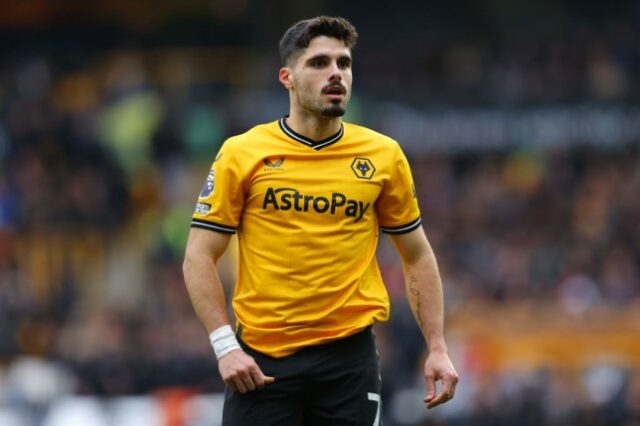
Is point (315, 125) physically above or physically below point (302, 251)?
above

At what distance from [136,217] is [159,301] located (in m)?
2.65

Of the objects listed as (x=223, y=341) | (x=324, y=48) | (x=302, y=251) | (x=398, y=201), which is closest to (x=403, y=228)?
(x=398, y=201)

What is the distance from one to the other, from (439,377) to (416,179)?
48.4 feet

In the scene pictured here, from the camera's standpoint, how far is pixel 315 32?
272 inches

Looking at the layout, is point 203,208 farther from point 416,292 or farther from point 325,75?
point 416,292

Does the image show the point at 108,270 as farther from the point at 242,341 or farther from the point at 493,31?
the point at 242,341

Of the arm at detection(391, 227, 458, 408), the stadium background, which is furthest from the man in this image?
the stadium background

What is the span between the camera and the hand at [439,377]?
22.7 ft

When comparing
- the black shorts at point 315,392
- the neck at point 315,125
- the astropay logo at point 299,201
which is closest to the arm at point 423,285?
the black shorts at point 315,392

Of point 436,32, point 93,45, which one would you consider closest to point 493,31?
point 436,32

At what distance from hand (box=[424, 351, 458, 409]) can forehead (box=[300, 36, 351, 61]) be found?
1.32 m

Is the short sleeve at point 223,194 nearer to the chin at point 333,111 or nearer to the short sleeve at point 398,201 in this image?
the chin at point 333,111

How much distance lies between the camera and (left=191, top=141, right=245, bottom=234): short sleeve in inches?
270

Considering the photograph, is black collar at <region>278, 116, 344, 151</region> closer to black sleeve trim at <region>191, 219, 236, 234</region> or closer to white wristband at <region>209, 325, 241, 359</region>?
black sleeve trim at <region>191, 219, 236, 234</region>
